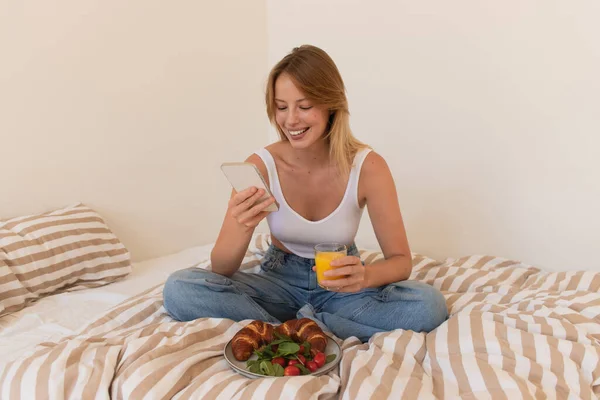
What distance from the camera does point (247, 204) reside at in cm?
Answer: 134

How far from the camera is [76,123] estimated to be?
1926 millimetres

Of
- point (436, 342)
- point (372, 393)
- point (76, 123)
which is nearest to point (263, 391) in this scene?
point (372, 393)

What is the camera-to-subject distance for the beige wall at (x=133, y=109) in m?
1.79

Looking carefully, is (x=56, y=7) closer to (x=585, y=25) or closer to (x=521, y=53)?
(x=521, y=53)

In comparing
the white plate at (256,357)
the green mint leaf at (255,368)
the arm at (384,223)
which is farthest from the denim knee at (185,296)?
the arm at (384,223)

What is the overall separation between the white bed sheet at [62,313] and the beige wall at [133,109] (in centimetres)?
31

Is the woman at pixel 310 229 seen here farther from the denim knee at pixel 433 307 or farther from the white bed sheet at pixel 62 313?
the white bed sheet at pixel 62 313

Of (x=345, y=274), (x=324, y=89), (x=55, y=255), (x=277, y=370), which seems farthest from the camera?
(x=55, y=255)

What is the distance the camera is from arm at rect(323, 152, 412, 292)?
1.43 metres

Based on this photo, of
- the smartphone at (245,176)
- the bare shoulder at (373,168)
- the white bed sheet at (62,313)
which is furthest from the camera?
the bare shoulder at (373,168)

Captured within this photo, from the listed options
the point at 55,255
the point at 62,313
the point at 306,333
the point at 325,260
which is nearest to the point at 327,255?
the point at 325,260

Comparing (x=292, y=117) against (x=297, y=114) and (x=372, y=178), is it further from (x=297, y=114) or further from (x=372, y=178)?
(x=372, y=178)

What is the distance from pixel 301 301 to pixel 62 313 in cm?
66

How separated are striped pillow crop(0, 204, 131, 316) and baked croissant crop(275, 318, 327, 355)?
0.79m
